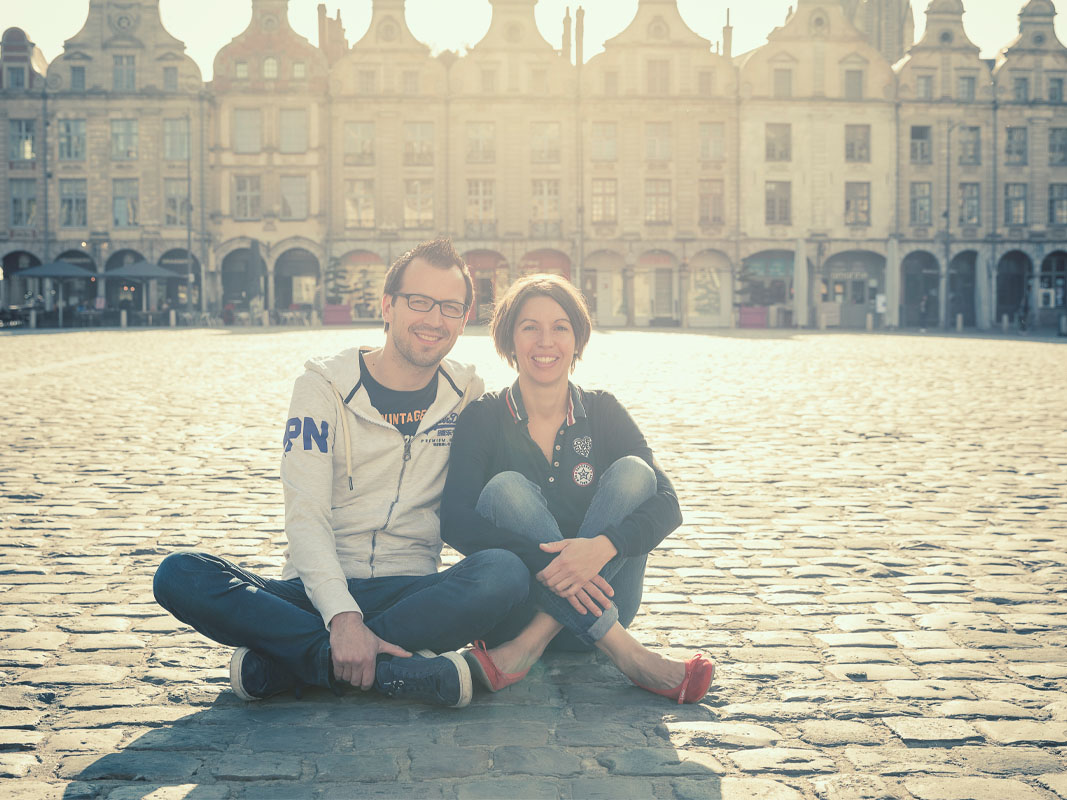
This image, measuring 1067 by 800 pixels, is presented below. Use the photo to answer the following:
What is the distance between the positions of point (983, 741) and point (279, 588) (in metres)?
2.11

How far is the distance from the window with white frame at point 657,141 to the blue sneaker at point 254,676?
143 ft

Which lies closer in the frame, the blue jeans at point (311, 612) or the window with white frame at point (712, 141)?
the blue jeans at point (311, 612)

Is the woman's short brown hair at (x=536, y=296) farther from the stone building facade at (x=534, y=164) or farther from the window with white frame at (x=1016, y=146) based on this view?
the window with white frame at (x=1016, y=146)

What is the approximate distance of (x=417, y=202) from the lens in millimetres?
44906

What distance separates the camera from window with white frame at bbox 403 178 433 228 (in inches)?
1767

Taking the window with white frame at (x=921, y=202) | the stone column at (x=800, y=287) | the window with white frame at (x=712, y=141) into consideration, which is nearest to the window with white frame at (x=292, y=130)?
the window with white frame at (x=712, y=141)

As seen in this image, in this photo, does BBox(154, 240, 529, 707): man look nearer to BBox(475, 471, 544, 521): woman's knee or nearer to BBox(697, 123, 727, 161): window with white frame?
BBox(475, 471, 544, 521): woman's knee

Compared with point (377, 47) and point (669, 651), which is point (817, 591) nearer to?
point (669, 651)

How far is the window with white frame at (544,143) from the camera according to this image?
45.1 m

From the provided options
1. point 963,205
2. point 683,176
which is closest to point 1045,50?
point 963,205

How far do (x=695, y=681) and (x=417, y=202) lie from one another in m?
42.7

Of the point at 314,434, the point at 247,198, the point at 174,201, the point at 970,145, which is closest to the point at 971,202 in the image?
the point at 970,145

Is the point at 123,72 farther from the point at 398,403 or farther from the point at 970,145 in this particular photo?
the point at 398,403

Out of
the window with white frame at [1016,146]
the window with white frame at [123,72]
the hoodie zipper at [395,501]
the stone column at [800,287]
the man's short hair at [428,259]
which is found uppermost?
the window with white frame at [123,72]
